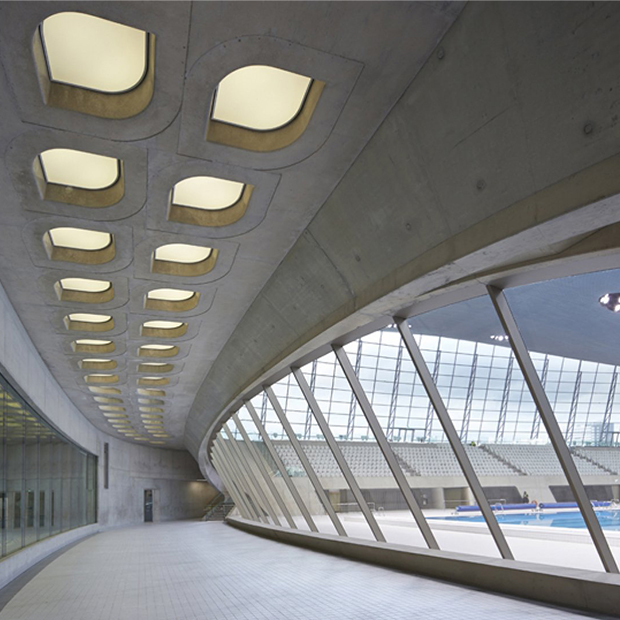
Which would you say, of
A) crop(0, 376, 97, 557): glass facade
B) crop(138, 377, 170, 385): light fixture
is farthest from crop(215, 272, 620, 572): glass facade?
crop(138, 377, 170, 385): light fixture

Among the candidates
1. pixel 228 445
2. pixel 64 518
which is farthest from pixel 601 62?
pixel 64 518

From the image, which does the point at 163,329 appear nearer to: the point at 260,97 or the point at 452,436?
the point at 452,436

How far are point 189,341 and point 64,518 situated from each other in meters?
12.5

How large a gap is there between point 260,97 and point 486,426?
16.6 feet

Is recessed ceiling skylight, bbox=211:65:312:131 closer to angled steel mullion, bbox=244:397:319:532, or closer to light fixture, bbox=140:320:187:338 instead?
light fixture, bbox=140:320:187:338

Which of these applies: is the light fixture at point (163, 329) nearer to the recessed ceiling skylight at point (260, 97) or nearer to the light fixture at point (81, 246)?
the light fixture at point (81, 246)

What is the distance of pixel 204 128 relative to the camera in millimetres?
5699

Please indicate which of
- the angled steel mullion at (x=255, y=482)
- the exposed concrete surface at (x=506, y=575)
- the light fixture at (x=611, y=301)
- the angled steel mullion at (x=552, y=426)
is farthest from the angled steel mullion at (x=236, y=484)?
the light fixture at (x=611, y=301)

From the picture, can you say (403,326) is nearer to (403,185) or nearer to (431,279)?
(431,279)

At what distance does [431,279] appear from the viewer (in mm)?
6254

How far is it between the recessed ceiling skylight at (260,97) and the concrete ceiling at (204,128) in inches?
12.1

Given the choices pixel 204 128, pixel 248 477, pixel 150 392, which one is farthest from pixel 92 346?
pixel 204 128

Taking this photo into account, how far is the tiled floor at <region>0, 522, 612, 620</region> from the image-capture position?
6766 millimetres

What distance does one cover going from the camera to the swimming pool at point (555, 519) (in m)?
6.31
